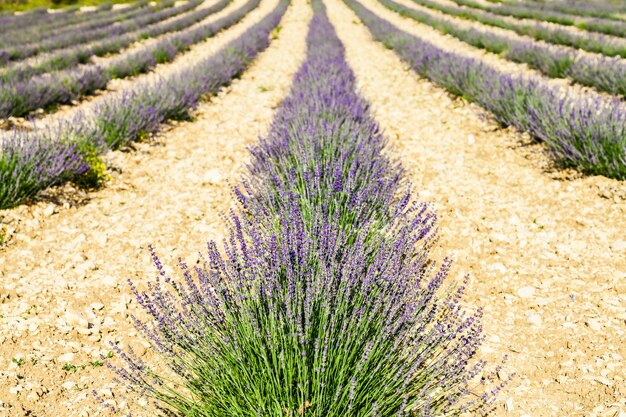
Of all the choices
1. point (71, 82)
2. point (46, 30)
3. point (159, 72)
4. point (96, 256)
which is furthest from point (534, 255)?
point (46, 30)

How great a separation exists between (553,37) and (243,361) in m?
13.4

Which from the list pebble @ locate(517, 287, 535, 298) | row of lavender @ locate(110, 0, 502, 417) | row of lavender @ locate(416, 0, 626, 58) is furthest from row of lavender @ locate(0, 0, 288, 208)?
row of lavender @ locate(416, 0, 626, 58)

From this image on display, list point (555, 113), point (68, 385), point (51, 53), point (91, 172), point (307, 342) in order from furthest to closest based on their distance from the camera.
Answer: point (51, 53) → point (555, 113) → point (91, 172) → point (68, 385) → point (307, 342)

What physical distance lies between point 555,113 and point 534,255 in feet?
7.14

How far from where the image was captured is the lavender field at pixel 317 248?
194cm

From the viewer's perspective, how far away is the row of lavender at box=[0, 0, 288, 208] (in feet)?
13.1

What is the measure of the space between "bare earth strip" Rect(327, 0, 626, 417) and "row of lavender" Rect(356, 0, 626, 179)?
201 mm

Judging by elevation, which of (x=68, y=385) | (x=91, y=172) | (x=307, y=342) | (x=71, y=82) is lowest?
(x=68, y=385)

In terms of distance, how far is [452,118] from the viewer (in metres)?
6.52

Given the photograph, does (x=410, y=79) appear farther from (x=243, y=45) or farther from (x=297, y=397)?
(x=297, y=397)

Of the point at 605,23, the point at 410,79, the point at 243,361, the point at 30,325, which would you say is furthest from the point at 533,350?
the point at 605,23

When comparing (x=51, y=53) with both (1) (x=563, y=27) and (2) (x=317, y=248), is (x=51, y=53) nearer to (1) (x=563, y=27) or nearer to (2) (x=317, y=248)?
(2) (x=317, y=248)

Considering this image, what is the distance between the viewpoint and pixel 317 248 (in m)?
2.43

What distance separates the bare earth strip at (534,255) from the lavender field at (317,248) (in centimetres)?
2
